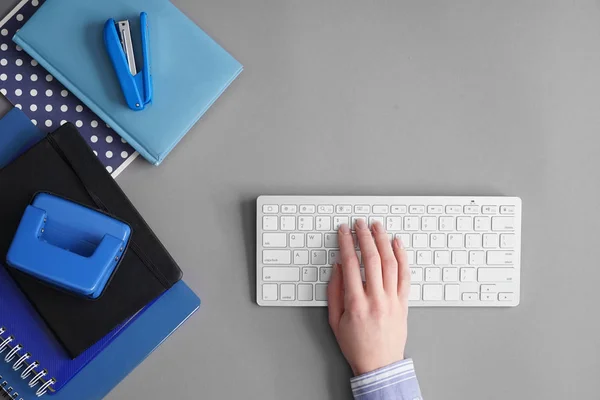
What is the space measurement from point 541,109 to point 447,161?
0.53 ft

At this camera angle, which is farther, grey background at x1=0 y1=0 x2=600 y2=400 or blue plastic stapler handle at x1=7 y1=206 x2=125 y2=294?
grey background at x1=0 y1=0 x2=600 y2=400

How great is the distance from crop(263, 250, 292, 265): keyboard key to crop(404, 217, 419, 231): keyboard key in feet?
0.57

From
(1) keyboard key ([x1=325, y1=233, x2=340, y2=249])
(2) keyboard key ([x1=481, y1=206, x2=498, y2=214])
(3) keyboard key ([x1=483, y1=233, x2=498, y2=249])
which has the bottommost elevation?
(1) keyboard key ([x1=325, y1=233, x2=340, y2=249])

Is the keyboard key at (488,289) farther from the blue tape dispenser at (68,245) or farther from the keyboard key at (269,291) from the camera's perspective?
the blue tape dispenser at (68,245)

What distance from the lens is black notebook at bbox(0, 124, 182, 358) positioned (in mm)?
692

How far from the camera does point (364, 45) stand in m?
0.75

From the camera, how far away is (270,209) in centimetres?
73

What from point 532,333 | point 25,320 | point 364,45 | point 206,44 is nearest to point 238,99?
point 206,44

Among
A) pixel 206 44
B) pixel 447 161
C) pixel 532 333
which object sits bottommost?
pixel 532 333

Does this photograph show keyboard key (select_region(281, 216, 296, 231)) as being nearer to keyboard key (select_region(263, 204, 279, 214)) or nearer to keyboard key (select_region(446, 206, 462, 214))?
keyboard key (select_region(263, 204, 279, 214))

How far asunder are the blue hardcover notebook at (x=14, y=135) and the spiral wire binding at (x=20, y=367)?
0.24 meters

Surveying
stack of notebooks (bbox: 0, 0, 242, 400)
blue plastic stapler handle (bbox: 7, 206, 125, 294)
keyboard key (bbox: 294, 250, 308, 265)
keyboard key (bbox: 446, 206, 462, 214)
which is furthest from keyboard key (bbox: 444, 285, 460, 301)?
blue plastic stapler handle (bbox: 7, 206, 125, 294)

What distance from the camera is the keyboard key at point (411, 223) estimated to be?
73cm

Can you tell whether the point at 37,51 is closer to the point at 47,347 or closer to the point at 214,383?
the point at 47,347
